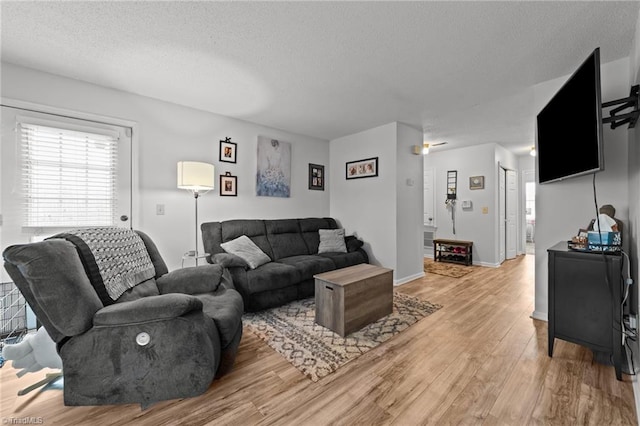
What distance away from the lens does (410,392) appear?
1.62 m

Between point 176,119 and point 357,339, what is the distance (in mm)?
3194

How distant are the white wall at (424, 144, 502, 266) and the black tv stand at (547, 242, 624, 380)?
3.41m

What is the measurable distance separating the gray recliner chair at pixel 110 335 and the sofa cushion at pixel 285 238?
6.98 ft

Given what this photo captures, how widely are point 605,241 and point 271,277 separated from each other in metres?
2.69

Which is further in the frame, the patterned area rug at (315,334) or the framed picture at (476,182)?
the framed picture at (476,182)

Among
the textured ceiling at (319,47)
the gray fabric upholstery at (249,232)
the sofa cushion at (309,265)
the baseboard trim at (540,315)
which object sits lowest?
the baseboard trim at (540,315)

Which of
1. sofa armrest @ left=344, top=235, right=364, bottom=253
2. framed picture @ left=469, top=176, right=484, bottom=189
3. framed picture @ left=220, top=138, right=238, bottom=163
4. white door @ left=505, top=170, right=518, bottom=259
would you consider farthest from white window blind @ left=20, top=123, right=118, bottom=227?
white door @ left=505, top=170, right=518, bottom=259

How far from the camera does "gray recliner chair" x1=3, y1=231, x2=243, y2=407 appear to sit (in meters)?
1.35

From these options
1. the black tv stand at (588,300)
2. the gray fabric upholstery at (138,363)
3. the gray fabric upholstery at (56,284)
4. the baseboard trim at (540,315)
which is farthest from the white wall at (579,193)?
the gray fabric upholstery at (56,284)

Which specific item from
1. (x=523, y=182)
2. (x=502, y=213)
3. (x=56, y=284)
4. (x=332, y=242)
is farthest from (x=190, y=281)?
(x=523, y=182)

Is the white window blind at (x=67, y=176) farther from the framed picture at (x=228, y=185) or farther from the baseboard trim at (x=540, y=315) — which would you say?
the baseboard trim at (x=540, y=315)

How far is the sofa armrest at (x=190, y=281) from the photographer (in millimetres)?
2086

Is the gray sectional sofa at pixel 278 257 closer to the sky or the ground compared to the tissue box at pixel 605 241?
closer to the ground

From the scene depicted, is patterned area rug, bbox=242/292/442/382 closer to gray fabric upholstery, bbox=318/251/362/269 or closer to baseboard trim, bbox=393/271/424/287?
gray fabric upholstery, bbox=318/251/362/269
